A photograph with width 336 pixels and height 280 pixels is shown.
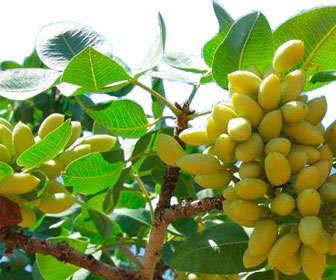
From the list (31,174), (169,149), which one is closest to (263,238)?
(169,149)

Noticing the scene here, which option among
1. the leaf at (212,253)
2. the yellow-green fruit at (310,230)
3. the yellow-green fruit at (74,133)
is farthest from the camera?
the yellow-green fruit at (74,133)

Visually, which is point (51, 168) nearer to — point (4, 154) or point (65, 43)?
point (4, 154)

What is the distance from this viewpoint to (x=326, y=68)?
1126 mm

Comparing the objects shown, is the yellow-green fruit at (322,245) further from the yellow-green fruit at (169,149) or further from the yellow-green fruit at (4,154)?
the yellow-green fruit at (4,154)

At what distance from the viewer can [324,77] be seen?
111 cm

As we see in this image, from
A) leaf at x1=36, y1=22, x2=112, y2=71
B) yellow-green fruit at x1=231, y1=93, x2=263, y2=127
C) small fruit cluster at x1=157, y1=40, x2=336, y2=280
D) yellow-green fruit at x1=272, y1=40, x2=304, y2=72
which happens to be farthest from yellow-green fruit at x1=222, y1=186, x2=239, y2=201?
leaf at x1=36, y1=22, x2=112, y2=71

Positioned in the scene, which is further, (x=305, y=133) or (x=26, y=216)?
(x=26, y=216)

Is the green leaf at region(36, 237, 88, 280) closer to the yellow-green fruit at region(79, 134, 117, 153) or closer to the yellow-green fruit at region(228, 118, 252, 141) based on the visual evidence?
the yellow-green fruit at region(79, 134, 117, 153)

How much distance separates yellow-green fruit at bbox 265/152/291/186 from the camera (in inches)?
35.7

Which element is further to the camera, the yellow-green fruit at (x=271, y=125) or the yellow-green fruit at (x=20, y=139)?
the yellow-green fruit at (x=20, y=139)

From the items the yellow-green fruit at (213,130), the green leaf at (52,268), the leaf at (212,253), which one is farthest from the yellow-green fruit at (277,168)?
the green leaf at (52,268)

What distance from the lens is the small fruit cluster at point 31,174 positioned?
1.07 metres

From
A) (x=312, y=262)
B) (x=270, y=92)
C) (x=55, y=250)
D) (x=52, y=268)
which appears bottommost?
(x=52, y=268)

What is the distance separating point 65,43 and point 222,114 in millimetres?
429
